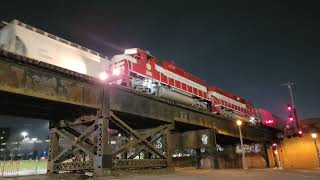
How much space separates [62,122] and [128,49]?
351 inches

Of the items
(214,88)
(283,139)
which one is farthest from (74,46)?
(283,139)

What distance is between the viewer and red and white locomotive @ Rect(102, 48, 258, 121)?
23.0 m

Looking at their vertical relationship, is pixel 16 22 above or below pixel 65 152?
above

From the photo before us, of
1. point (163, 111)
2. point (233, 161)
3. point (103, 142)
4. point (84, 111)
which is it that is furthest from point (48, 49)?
point (233, 161)

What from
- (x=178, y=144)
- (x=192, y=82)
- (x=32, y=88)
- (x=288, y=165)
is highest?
(x=192, y=82)

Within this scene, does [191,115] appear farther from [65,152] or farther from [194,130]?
[65,152]

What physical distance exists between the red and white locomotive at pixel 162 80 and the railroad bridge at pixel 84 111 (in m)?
2.00

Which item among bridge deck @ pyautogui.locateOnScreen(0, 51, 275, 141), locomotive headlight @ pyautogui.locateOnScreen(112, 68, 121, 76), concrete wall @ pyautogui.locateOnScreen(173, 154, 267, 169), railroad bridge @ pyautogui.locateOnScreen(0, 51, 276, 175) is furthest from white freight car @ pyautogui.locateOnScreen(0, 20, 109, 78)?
concrete wall @ pyautogui.locateOnScreen(173, 154, 267, 169)

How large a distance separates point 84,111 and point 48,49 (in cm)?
490

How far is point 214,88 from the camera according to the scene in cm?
3722

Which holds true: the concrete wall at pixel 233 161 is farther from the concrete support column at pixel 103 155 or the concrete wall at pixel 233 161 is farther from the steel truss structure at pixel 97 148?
the concrete support column at pixel 103 155

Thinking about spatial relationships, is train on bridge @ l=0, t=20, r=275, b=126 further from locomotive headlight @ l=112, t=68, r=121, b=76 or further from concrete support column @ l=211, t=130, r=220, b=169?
concrete support column @ l=211, t=130, r=220, b=169

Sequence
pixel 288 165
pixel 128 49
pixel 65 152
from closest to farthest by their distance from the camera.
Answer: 1. pixel 65 152
2. pixel 128 49
3. pixel 288 165

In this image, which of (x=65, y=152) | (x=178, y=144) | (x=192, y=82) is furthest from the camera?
(x=192, y=82)
